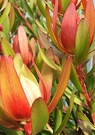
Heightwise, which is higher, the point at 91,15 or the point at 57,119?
the point at 91,15

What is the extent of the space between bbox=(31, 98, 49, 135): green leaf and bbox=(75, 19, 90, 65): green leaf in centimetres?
15

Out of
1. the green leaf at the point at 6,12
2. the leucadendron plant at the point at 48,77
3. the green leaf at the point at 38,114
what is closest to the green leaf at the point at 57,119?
the leucadendron plant at the point at 48,77

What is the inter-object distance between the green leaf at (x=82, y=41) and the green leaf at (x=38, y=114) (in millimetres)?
151

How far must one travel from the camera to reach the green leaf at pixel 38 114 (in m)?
0.42

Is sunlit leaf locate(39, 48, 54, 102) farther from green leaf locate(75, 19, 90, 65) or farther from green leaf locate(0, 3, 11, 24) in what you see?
green leaf locate(0, 3, 11, 24)

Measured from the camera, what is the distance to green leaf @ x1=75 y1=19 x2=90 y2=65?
1.74 feet

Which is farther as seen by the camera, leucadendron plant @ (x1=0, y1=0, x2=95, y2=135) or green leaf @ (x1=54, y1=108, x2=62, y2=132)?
green leaf @ (x1=54, y1=108, x2=62, y2=132)

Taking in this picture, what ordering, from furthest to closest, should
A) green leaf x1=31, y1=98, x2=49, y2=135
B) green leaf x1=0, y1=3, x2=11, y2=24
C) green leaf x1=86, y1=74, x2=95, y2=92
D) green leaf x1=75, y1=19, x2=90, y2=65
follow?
1. green leaf x1=0, y1=3, x2=11, y2=24
2. green leaf x1=86, y1=74, x2=95, y2=92
3. green leaf x1=75, y1=19, x2=90, y2=65
4. green leaf x1=31, y1=98, x2=49, y2=135

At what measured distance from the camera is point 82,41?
54 cm

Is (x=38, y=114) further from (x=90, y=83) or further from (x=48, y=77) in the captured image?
(x=90, y=83)

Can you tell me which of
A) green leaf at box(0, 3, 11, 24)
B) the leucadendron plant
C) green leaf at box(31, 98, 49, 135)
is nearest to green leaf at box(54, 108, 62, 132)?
the leucadendron plant

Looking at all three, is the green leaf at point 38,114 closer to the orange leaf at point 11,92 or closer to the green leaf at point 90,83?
the orange leaf at point 11,92

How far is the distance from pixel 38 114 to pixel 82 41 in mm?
164

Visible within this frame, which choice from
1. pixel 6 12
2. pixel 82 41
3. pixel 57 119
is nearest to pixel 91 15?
pixel 82 41
